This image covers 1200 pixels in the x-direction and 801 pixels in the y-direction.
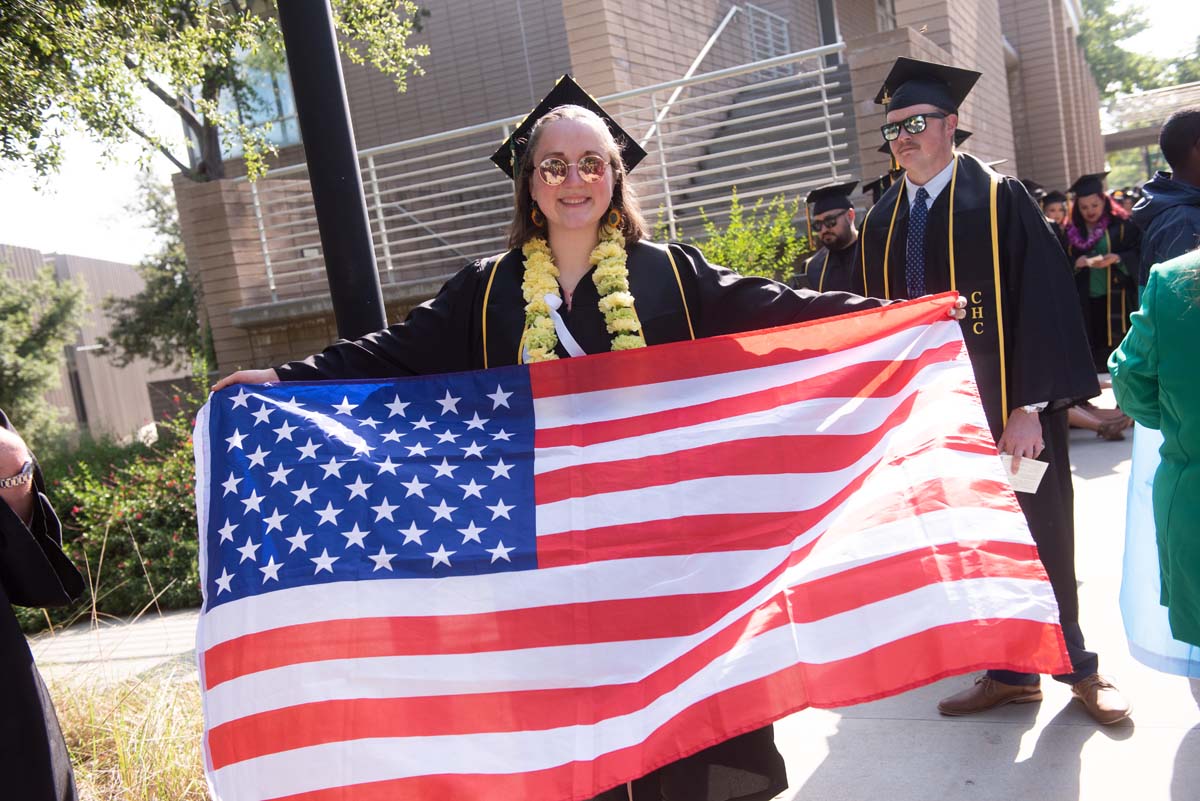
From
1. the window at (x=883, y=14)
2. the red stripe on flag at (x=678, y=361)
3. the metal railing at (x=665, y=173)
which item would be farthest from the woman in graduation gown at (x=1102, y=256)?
the window at (x=883, y=14)

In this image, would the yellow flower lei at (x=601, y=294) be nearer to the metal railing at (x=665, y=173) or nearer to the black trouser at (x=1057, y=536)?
the black trouser at (x=1057, y=536)

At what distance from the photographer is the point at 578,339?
10.5ft

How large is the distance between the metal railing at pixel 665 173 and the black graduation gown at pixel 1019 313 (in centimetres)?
689

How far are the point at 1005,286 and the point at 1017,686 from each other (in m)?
1.55

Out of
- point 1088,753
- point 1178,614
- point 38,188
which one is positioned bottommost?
point 1088,753

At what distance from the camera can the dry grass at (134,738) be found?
380 cm

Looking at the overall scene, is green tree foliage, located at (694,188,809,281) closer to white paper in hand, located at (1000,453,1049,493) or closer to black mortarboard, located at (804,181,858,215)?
black mortarboard, located at (804,181,858,215)

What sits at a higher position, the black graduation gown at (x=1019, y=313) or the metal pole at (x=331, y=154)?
the metal pole at (x=331, y=154)

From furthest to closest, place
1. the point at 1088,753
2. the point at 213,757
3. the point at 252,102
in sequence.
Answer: the point at 252,102, the point at 1088,753, the point at 213,757

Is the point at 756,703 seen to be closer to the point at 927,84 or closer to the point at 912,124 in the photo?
the point at 912,124

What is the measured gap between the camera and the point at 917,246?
3.93m

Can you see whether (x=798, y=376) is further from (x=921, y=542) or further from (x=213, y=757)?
(x=213, y=757)

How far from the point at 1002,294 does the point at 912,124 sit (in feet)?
2.35

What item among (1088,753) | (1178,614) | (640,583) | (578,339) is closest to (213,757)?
(640,583)
